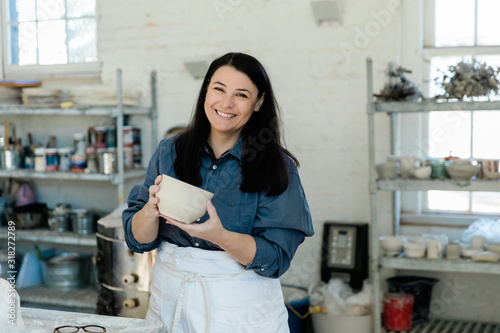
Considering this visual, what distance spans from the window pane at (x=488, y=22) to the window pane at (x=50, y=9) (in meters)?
2.75

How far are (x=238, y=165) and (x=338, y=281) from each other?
170 cm

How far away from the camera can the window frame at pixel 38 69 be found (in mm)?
4070

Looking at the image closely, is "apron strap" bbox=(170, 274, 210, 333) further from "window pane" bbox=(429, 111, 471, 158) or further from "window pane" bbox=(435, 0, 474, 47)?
"window pane" bbox=(435, 0, 474, 47)

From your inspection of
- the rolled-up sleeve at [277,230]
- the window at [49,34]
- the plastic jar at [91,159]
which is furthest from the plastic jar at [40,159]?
the rolled-up sleeve at [277,230]

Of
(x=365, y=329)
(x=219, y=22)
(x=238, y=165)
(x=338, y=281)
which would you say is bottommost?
A: (x=365, y=329)

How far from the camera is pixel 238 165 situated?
1812 millimetres

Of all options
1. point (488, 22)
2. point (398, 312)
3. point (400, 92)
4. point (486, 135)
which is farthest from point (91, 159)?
point (488, 22)

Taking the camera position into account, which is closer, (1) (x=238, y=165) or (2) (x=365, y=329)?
(1) (x=238, y=165)

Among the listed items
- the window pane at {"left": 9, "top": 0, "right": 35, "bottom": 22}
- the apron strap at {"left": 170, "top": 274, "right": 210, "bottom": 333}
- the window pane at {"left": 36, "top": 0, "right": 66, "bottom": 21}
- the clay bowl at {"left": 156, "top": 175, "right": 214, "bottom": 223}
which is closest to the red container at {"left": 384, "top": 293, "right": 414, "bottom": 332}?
the apron strap at {"left": 170, "top": 274, "right": 210, "bottom": 333}

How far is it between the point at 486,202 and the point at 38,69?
3.14 m

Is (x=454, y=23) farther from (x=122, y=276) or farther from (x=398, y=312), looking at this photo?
(x=122, y=276)

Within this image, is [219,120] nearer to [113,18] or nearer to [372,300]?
[372,300]

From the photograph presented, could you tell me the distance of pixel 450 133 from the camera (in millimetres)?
3346

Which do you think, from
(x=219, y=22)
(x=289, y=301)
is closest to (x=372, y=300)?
(x=289, y=301)
